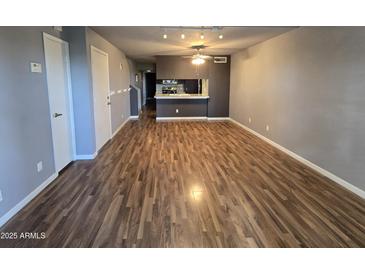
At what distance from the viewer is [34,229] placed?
2.55 metres

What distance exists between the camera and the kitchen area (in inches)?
372

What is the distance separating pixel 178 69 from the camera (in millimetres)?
9469

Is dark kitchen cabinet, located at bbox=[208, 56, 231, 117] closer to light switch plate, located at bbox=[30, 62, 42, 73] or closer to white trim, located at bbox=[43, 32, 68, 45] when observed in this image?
white trim, located at bbox=[43, 32, 68, 45]

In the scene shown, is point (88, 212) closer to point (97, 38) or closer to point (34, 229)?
point (34, 229)

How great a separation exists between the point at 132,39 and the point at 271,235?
16.6 ft

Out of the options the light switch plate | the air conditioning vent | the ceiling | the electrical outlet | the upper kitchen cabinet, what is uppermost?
the ceiling

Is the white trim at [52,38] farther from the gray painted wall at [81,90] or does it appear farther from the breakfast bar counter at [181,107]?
the breakfast bar counter at [181,107]

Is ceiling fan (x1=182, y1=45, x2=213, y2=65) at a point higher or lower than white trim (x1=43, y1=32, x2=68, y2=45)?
higher

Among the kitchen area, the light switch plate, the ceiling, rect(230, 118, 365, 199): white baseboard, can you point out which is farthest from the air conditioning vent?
the light switch plate

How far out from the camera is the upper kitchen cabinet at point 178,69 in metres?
9.39

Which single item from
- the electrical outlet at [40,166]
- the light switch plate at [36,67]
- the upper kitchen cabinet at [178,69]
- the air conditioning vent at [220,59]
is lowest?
the electrical outlet at [40,166]

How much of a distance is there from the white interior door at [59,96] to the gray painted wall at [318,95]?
4.04m

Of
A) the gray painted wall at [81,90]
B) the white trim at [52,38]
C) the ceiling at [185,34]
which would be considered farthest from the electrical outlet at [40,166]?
the ceiling at [185,34]

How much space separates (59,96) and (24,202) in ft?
5.98
